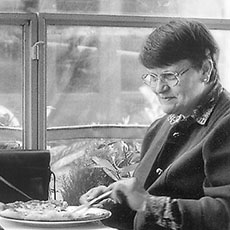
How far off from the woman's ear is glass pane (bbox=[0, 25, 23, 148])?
0.34m

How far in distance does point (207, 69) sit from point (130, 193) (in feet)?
0.89

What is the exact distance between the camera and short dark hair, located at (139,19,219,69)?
3.34 feet

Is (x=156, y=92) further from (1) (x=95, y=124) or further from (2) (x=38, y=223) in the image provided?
(2) (x=38, y=223)

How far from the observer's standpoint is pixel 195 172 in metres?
1.01

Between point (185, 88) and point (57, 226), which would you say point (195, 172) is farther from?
point (57, 226)

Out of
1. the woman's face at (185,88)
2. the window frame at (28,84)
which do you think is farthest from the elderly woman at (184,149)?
the window frame at (28,84)

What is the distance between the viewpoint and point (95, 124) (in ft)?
3.50

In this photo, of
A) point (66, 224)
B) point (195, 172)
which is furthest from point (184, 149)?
point (66, 224)

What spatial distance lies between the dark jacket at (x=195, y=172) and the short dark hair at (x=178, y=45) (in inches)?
3.4

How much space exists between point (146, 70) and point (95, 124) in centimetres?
14

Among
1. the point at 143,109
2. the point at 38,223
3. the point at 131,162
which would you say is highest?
the point at 143,109

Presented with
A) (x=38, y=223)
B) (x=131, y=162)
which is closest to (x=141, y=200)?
(x=131, y=162)

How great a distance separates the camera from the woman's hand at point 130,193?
1025 mm

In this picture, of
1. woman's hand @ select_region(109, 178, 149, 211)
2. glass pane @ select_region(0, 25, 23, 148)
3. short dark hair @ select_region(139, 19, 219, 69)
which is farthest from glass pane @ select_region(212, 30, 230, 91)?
glass pane @ select_region(0, 25, 23, 148)
